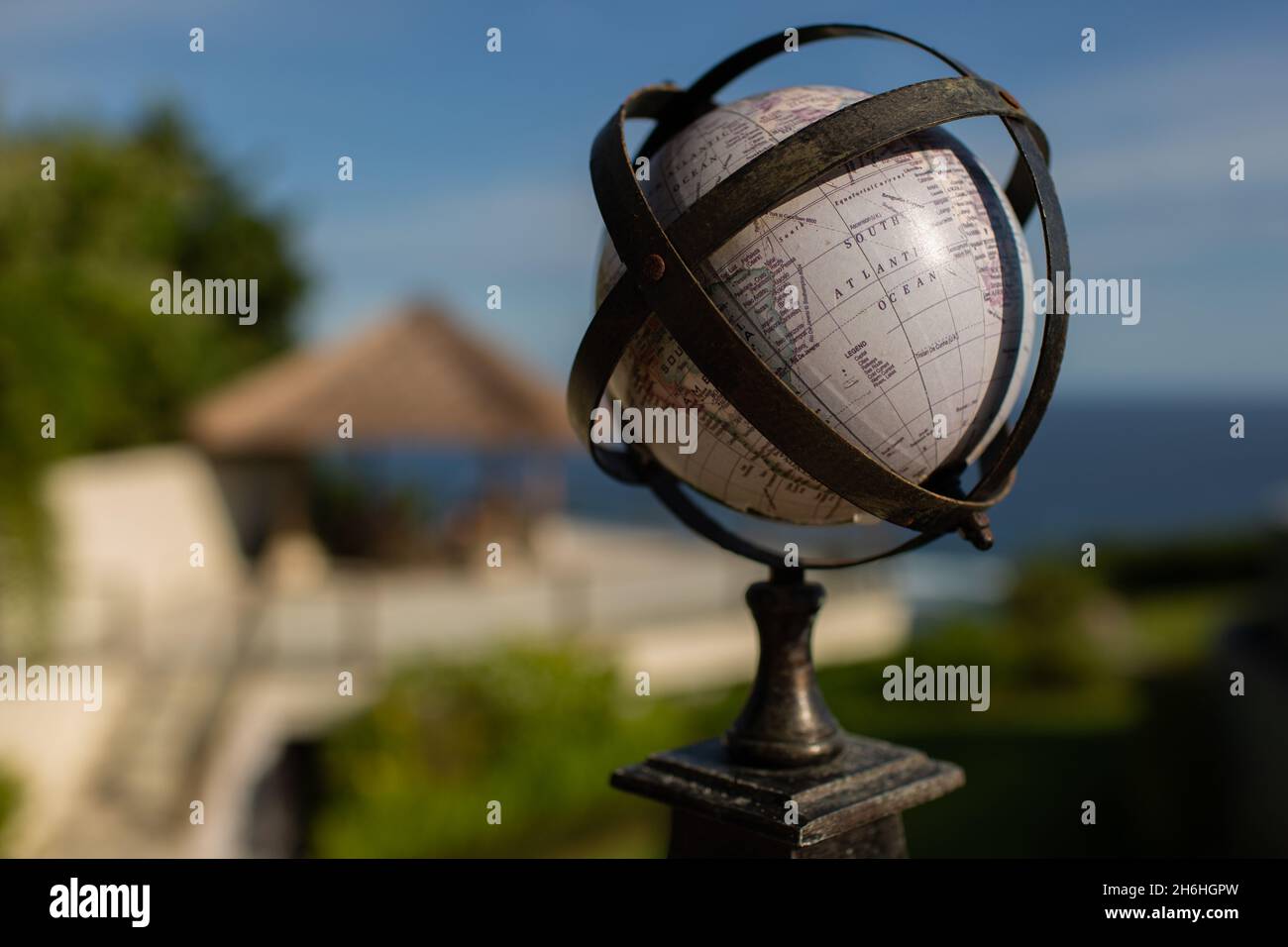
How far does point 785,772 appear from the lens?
2.07 metres

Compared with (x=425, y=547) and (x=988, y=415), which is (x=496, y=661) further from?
(x=988, y=415)

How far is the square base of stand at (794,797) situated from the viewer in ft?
6.35

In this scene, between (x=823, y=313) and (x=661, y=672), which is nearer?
(x=823, y=313)

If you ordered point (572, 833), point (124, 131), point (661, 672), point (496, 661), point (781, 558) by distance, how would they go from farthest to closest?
point (124, 131) < point (661, 672) < point (496, 661) < point (572, 833) < point (781, 558)

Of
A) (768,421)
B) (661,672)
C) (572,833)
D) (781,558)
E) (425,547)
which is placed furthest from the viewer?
(425,547)

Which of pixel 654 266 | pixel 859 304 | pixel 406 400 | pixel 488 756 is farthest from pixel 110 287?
pixel 859 304

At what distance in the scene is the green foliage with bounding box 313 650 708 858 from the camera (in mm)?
8555

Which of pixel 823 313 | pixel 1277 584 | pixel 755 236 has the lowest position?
pixel 1277 584

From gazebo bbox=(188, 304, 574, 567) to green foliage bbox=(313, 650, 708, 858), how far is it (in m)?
4.82

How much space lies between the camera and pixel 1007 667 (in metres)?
13.9

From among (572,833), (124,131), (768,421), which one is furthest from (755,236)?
(124,131)

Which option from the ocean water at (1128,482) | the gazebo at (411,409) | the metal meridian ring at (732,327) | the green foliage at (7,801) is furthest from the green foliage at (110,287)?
the ocean water at (1128,482)

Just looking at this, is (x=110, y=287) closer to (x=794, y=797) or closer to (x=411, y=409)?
(x=411, y=409)

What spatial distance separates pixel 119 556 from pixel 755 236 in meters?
14.5
